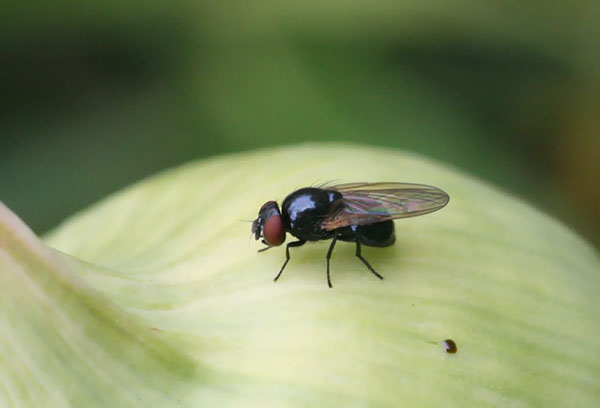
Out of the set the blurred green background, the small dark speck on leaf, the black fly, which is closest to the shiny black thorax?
the black fly

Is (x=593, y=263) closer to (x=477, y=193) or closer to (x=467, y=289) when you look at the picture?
(x=477, y=193)

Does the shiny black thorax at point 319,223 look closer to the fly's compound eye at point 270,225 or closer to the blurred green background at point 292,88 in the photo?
the fly's compound eye at point 270,225

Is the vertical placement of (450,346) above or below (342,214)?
below

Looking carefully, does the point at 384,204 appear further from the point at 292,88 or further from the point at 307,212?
the point at 292,88

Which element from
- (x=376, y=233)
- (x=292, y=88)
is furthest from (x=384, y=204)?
(x=292, y=88)

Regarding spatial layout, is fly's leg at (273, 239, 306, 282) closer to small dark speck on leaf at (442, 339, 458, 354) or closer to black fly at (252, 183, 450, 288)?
black fly at (252, 183, 450, 288)

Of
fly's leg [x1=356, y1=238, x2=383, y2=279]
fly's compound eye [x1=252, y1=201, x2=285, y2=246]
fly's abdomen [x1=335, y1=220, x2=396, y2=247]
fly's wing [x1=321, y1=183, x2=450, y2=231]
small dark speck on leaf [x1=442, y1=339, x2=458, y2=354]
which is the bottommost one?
small dark speck on leaf [x1=442, y1=339, x2=458, y2=354]

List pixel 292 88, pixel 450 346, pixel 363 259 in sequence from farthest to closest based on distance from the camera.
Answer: pixel 292 88 → pixel 363 259 → pixel 450 346
